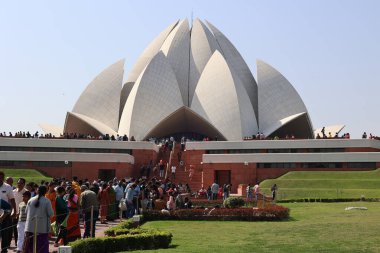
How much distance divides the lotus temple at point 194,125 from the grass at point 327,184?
259 cm

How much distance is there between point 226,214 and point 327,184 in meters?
11.4

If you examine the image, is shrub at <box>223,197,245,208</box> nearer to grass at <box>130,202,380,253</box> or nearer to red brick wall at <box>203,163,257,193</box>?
grass at <box>130,202,380,253</box>

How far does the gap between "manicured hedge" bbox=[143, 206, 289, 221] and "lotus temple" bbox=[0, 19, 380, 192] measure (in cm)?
1451

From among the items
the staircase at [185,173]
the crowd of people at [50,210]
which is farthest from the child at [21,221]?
the staircase at [185,173]

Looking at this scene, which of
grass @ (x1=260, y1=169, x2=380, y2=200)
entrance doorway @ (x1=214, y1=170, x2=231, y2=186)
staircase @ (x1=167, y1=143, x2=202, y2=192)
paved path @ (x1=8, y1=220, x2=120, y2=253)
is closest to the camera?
paved path @ (x1=8, y1=220, x2=120, y2=253)

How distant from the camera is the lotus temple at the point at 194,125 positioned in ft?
102

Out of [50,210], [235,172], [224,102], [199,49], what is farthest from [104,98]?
[50,210]

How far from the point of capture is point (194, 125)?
40031mm

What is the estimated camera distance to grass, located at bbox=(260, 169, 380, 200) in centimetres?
2289

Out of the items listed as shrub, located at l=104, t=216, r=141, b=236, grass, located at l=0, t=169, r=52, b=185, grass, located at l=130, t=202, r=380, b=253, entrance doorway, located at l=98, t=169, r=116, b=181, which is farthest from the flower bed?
entrance doorway, located at l=98, t=169, r=116, b=181

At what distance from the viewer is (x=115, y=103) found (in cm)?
4153

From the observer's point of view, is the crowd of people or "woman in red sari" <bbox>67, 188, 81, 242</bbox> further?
"woman in red sari" <bbox>67, 188, 81, 242</bbox>

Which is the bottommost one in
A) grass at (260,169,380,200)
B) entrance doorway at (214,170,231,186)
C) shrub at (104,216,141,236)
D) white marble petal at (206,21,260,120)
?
shrub at (104,216,141,236)

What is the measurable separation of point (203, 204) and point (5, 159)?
50.5 ft
